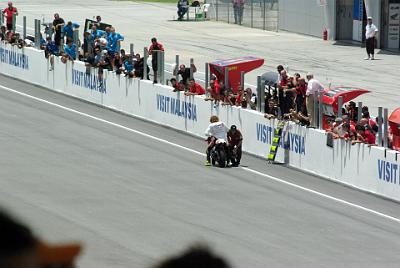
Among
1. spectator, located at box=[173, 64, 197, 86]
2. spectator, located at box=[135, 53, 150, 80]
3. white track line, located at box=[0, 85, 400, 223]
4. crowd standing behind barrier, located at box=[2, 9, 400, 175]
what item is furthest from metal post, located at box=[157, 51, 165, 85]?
white track line, located at box=[0, 85, 400, 223]

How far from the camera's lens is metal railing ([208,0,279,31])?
5131 cm

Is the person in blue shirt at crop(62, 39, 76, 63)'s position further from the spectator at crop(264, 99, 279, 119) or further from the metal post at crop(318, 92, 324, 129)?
the metal post at crop(318, 92, 324, 129)

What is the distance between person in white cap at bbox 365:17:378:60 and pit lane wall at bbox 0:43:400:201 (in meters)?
12.6

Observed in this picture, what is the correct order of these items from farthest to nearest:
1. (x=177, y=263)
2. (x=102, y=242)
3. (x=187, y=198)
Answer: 1. (x=187, y=198)
2. (x=102, y=242)
3. (x=177, y=263)

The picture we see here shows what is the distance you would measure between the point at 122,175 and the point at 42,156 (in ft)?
9.15

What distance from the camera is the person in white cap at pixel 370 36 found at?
132ft

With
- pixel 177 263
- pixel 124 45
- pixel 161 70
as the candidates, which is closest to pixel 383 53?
pixel 124 45

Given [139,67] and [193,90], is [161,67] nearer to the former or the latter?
[139,67]

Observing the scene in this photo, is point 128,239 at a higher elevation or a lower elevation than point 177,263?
lower

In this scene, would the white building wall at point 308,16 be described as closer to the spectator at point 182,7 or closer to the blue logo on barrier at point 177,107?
the spectator at point 182,7

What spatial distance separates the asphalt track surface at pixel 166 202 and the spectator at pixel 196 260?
1088 centimetres

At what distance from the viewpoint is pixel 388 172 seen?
815 inches

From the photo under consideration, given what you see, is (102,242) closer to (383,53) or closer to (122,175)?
(122,175)

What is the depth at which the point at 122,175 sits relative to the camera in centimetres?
2294
